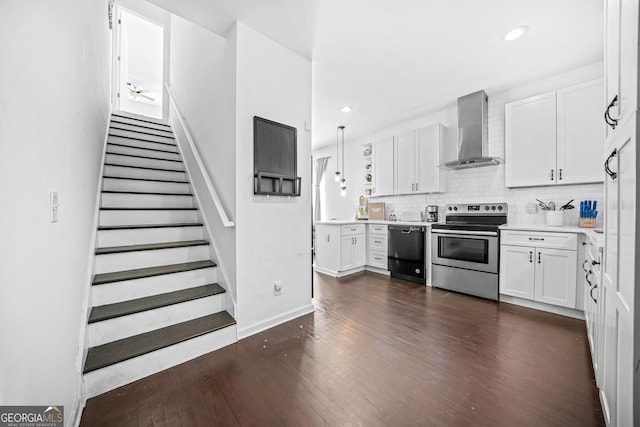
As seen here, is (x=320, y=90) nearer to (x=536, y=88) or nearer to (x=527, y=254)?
(x=536, y=88)

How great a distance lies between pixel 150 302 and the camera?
6.61 ft

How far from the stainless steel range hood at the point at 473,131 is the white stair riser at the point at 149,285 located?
361cm

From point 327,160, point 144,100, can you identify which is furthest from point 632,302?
point 144,100

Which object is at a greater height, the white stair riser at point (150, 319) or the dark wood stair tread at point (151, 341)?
the white stair riser at point (150, 319)

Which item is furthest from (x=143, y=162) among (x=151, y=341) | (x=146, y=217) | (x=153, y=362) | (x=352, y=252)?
(x=352, y=252)

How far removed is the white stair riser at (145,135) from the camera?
3836 mm

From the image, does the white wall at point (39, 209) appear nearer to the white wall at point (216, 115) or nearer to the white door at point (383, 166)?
the white wall at point (216, 115)

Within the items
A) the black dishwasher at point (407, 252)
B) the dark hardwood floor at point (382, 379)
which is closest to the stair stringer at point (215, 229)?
the dark hardwood floor at point (382, 379)

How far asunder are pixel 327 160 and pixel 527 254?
454 cm

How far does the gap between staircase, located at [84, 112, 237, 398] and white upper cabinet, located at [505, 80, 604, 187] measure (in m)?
3.88

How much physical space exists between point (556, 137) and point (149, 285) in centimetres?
456

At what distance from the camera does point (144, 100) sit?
680 cm

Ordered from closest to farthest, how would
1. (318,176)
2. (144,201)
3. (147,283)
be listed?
(147,283), (144,201), (318,176)

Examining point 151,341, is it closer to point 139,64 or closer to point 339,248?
point 339,248
